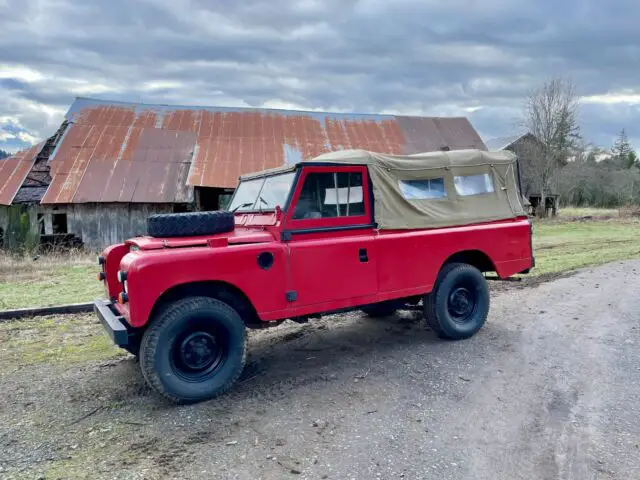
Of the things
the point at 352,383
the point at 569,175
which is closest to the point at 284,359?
the point at 352,383

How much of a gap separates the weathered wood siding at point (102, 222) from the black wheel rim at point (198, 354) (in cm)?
1422

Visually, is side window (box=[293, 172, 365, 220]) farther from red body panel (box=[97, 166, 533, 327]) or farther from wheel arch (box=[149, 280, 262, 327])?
wheel arch (box=[149, 280, 262, 327])

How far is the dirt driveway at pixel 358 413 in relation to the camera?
138 inches

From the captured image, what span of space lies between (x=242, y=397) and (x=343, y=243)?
180 centimetres

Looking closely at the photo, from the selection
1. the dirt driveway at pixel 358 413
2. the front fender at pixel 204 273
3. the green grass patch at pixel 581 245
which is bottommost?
the dirt driveway at pixel 358 413

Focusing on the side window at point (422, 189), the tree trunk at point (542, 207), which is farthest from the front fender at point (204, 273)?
the tree trunk at point (542, 207)

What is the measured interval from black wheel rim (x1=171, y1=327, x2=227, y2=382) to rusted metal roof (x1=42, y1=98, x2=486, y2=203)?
13.9 m

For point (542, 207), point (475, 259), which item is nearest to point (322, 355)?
point (475, 259)

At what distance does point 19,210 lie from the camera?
696 inches

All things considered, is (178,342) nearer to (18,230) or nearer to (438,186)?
(438,186)

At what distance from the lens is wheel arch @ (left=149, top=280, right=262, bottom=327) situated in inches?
178

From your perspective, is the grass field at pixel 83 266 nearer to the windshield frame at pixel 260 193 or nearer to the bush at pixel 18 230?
the bush at pixel 18 230

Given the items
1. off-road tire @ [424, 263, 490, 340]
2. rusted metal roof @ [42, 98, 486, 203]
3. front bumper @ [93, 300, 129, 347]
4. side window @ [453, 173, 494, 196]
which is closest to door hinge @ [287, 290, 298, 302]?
front bumper @ [93, 300, 129, 347]

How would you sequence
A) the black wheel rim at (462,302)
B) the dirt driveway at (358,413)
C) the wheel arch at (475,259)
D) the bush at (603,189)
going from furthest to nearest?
1. the bush at (603,189)
2. the wheel arch at (475,259)
3. the black wheel rim at (462,302)
4. the dirt driveway at (358,413)
